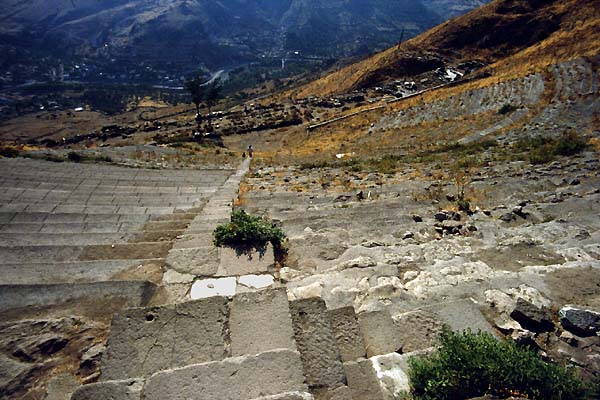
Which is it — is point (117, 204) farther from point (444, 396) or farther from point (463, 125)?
point (463, 125)

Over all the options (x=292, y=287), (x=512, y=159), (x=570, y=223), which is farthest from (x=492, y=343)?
(x=512, y=159)

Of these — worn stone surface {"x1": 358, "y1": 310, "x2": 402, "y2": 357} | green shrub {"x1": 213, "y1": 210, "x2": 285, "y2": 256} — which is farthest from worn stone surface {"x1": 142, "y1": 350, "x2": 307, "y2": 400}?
green shrub {"x1": 213, "y1": 210, "x2": 285, "y2": 256}

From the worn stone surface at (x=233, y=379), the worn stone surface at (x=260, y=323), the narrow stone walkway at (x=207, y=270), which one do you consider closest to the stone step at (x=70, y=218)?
the narrow stone walkway at (x=207, y=270)

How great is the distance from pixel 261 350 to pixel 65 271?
3358mm

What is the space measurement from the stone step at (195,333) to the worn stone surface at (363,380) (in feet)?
1.92

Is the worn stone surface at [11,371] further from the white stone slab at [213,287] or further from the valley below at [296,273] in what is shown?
the white stone slab at [213,287]

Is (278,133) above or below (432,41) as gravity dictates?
below

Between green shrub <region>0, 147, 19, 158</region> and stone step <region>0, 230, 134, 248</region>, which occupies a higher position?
green shrub <region>0, 147, 19, 158</region>

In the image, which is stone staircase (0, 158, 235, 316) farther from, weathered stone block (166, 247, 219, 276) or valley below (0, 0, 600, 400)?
weathered stone block (166, 247, 219, 276)

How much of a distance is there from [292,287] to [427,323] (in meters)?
1.86

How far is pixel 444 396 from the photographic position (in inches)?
105

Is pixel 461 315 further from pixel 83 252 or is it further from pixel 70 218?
pixel 70 218

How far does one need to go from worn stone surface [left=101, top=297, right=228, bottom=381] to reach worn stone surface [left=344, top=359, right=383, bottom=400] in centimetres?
117

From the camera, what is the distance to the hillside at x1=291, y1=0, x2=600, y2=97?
138ft
